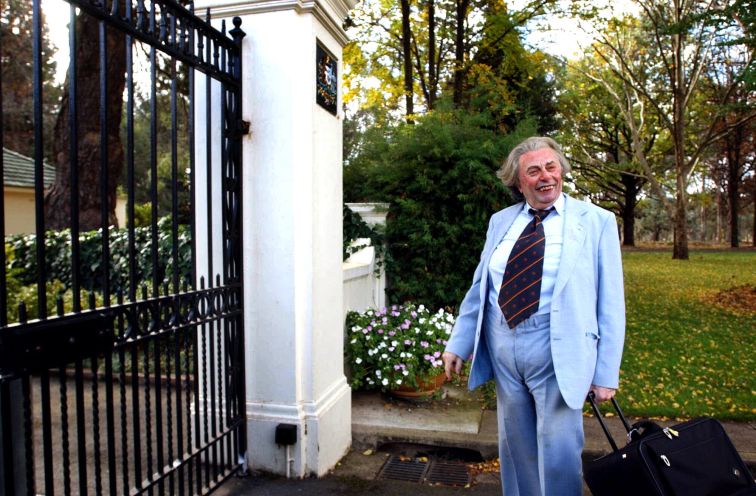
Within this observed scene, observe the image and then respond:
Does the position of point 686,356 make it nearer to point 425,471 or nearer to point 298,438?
point 425,471

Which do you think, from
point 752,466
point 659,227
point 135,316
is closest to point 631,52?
point 752,466

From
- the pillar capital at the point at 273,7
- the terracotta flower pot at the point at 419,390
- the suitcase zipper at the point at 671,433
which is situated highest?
the pillar capital at the point at 273,7

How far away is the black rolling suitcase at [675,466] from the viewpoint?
2109mm

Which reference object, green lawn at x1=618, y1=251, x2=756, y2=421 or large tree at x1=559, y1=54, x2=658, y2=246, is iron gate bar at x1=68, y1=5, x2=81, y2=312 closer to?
green lawn at x1=618, y1=251, x2=756, y2=421

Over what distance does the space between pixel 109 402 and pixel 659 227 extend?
5995cm

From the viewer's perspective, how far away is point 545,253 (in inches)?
103

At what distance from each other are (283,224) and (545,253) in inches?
63.8

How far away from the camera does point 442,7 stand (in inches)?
579

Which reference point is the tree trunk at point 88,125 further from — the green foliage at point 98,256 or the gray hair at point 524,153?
the gray hair at point 524,153

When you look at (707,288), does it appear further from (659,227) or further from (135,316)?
(659,227)

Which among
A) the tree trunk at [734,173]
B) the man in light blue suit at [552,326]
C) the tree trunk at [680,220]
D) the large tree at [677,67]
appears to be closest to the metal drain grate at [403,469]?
the man in light blue suit at [552,326]

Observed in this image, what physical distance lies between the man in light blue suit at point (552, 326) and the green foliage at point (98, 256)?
16.6 feet

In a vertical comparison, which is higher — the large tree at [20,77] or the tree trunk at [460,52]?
the large tree at [20,77]

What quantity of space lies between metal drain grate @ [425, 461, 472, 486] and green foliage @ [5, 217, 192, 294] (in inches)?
165
